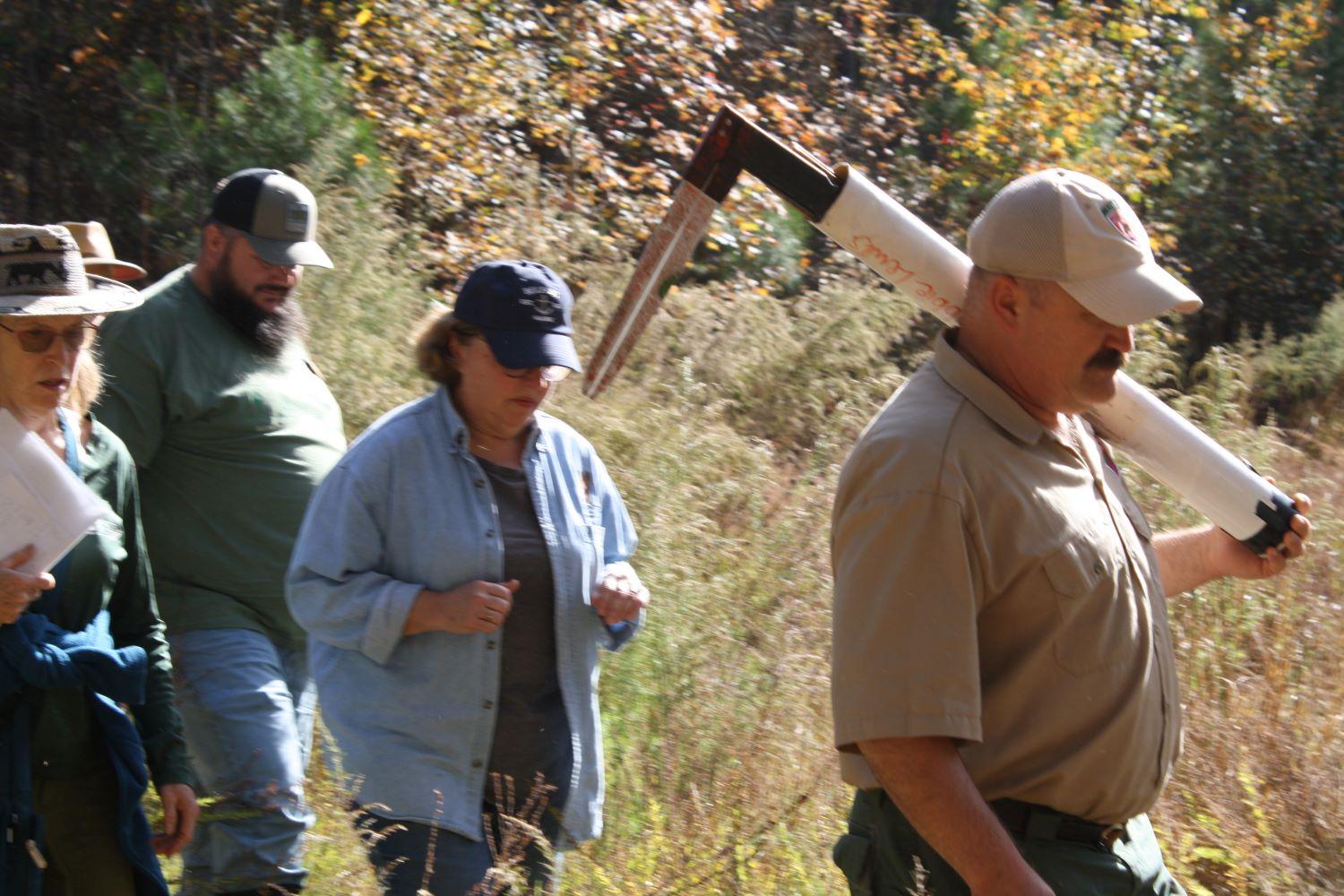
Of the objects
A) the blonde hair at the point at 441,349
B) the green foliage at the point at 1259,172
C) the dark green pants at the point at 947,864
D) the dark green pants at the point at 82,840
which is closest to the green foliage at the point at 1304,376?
the green foliage at the point at 1259,172

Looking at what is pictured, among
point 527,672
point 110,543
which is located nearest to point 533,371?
point 527,672

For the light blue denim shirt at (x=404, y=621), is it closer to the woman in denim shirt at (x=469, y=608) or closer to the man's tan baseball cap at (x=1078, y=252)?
the woman in denim shirt at (x=469, y=608)

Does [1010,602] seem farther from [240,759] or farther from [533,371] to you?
[240,759]

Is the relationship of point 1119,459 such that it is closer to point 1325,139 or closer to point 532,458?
point 532,458

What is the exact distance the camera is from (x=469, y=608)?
10.4ft

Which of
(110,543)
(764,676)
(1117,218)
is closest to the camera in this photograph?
(1117,218)

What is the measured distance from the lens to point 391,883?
10.8 feet

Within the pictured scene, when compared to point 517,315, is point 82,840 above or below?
below

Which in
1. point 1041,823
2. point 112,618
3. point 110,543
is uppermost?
point 1041,823

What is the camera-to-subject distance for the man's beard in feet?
14.1

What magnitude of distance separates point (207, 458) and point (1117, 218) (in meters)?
2.67

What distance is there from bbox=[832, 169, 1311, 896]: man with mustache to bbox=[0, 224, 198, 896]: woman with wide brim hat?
1529mm

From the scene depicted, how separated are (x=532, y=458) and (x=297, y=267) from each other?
146cm

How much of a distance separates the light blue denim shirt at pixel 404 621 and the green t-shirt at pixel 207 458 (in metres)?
0.81
